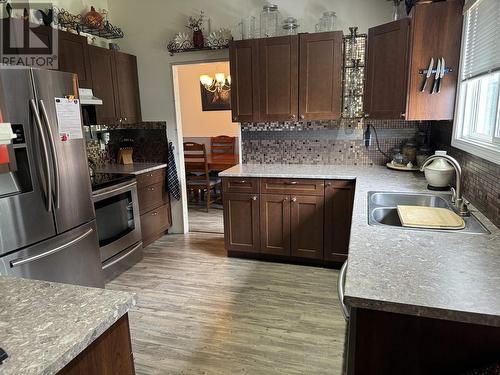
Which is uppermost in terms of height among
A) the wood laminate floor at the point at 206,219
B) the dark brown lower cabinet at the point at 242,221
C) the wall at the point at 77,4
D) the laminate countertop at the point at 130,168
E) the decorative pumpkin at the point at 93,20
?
the wall at the point at 77,4

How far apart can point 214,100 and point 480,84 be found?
16.5ft

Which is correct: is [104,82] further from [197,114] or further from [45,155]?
[197,114]

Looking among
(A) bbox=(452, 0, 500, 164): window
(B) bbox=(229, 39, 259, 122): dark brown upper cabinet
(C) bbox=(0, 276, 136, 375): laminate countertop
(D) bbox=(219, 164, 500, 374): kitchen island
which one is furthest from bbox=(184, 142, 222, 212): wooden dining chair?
(C) bbox=(0, 276, 136, 375): laminate countertop

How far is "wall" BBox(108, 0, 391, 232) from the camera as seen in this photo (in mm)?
3311

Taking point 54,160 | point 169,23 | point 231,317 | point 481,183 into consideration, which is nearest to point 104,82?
point 169,23

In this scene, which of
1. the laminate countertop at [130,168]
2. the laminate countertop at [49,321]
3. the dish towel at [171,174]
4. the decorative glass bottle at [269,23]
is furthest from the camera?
the dish towel at [171,174]

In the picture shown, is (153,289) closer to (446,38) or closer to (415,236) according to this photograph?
(415,236)

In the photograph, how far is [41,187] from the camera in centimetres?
227

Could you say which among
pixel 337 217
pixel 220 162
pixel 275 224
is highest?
pixel 220 162

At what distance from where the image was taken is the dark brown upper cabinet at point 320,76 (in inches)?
123

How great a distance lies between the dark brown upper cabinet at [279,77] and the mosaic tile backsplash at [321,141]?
0.36 metres

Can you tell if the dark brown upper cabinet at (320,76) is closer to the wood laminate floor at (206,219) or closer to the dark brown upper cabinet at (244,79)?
the dark brown upper cabinet at (244,79)

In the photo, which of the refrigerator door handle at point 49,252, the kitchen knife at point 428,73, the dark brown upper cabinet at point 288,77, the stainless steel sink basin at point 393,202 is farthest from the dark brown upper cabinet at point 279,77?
the refrigerator door handle at point 49,252

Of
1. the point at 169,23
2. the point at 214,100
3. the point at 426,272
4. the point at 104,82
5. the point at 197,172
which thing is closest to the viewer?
the point at 426,272
